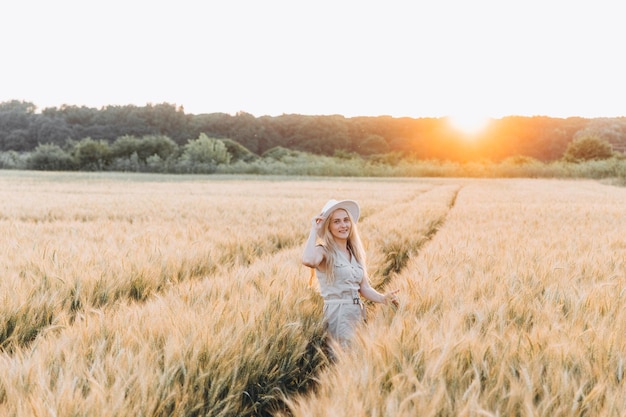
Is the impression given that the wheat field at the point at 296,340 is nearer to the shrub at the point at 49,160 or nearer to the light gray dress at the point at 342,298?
the light gray dress at the point at 342,298

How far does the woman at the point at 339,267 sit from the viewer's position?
314 cm

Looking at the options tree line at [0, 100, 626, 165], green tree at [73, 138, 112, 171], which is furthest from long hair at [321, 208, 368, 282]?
tree line at [0, 100, 626, 165]

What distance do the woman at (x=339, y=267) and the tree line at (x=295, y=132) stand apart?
58.1m

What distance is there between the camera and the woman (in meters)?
3.14

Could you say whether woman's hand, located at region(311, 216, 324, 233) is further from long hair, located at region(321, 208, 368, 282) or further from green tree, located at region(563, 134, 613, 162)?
green tree, located at region(563, 134, 613, 162)

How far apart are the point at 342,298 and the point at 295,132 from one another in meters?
98.7

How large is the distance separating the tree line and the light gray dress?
58314 millimetres

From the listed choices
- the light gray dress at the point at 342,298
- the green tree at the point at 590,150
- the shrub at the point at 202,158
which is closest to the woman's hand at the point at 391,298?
the light gray dress at the point at 342,298

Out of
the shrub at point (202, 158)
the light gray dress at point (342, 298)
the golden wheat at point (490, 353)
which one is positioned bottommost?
the shrub at point (202, 158)

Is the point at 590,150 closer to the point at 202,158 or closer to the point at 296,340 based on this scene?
the point at 202,158

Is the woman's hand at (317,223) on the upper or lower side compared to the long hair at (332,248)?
upper

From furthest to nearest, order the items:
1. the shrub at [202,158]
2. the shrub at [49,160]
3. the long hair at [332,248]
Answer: the shrub at [49,160], the shrub at [202,158], the long hair at [332,248]

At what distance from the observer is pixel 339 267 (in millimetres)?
3355

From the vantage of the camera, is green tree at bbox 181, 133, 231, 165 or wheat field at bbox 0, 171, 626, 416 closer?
wheat field at bbox 0, 171, 626, 416
